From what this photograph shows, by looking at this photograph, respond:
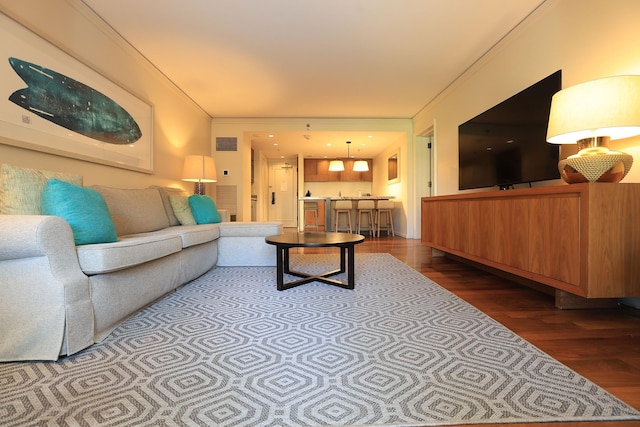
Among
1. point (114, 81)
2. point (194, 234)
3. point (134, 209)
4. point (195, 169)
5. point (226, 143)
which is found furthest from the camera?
point (226, 143)

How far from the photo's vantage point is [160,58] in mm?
3461

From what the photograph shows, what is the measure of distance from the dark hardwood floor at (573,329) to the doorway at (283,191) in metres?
7.04

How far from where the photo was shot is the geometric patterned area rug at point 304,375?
91 cm

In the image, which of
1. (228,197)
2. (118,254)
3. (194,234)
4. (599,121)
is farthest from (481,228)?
(228,197)

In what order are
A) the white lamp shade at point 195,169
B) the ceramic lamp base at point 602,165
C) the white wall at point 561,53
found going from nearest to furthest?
the ceramic lamp base at point 602,165 < the white wall at point 561,53 < the white lamp shade at point 195,169

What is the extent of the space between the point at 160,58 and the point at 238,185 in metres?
2.73

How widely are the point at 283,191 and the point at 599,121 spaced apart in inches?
328

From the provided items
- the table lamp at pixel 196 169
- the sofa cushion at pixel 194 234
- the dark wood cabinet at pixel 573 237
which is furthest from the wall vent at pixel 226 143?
the dark wood cabinet at pixel 573 237

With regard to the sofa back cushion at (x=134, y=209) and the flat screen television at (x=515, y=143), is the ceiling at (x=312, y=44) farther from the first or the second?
the sofa back cushion at (x=134, y=209)

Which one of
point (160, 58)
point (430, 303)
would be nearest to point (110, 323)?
point (430, 303)

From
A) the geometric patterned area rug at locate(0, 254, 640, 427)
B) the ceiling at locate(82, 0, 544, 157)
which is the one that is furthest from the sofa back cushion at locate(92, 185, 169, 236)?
the ceiling at locate(82, 0, 544, 157)

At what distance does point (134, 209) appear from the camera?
2.63m

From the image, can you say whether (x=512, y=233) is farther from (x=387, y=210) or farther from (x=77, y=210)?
(x=387, y=210)

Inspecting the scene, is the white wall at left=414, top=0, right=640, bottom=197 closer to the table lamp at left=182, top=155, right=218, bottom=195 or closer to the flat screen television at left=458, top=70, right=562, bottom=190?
the flat screen television at left=458, top=70, right=562, bottom=190
